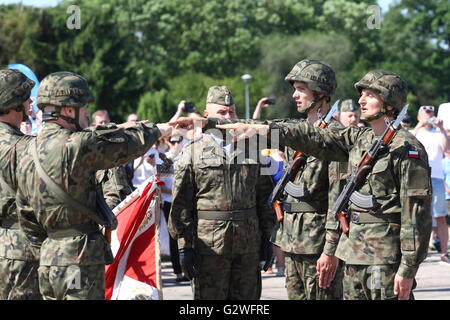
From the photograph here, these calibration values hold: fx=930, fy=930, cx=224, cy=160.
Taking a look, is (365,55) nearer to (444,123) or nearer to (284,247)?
(444,123)

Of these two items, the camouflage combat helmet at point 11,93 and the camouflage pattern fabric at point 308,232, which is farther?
the camouflage pattern fabric at point 308,232

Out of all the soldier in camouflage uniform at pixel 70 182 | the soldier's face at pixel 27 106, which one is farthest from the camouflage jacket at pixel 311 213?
the soldier's face at pixel 27 106

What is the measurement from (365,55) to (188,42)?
1523 centimetres

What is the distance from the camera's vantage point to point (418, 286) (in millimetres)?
12602

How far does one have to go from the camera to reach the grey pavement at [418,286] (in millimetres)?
11898

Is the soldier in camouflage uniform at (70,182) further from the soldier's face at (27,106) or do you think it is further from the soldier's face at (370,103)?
the soldier's face at (370,103)

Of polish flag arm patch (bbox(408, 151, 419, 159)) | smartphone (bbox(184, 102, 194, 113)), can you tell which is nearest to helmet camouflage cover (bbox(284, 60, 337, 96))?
polish flag arm patch (bbox(408, 151, 419, 159))

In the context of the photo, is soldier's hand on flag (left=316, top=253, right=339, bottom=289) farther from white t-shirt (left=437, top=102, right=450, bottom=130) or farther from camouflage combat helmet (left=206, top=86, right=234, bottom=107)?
white t-shirt (left=437, top=102, right=450, bottom=130)

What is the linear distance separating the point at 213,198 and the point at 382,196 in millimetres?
1961

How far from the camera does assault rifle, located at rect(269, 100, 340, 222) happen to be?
26.7ft

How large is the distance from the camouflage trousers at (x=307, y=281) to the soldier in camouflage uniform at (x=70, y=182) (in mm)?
1909

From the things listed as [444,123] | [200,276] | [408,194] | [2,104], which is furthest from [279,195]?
[444,123]

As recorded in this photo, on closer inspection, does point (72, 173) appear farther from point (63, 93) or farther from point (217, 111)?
point (217, 111)

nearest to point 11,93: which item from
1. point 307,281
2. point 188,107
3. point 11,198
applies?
point 11,198
